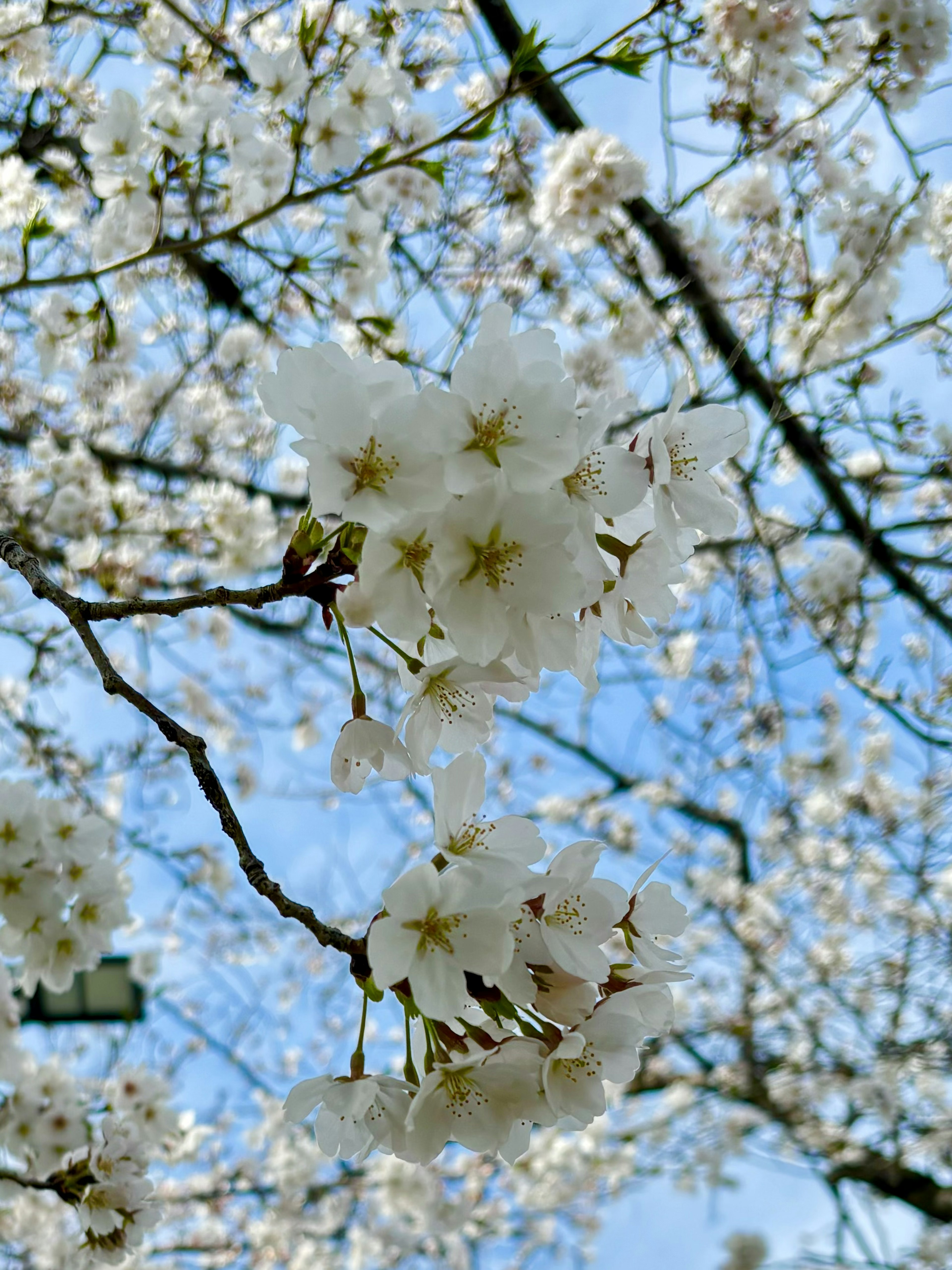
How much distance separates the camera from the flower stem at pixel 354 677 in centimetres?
88

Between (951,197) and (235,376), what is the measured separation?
2687 millimetres

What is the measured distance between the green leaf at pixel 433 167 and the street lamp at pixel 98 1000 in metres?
3.09

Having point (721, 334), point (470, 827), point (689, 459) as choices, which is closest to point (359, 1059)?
point (470, 827)

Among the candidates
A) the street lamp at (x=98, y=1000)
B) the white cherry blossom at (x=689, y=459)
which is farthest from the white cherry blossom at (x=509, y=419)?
the street lamp at (x=98, y=1000)

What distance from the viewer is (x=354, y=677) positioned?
98cm

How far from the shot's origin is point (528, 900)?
85cm

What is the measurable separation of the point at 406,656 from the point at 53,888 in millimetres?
1239

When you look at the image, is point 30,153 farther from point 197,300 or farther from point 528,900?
point 528,900

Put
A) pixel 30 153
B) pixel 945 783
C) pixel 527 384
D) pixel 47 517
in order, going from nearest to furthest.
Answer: pixel 527 384, pixel 30 153, pixel 47 517, pixel 945 783

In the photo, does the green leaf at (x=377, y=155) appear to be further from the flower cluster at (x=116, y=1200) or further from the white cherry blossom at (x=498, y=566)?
the flower cluster at (x=116, y=1200)

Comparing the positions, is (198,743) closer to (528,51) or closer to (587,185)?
(528,51)

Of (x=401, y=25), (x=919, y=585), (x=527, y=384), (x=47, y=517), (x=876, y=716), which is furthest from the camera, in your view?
(x=876, y=716)

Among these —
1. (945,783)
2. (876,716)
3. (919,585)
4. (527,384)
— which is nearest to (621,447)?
(527,384)

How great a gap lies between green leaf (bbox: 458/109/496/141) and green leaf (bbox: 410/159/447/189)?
0.63 ft
